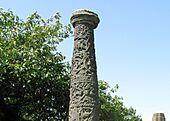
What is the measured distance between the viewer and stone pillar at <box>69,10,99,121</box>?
5.73 meters

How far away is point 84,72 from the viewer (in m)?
6.00

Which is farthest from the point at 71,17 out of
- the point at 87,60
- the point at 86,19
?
the point at 87,60

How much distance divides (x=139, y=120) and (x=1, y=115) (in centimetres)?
2571

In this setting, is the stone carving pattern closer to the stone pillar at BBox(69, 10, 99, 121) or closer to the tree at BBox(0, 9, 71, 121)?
the stone pillar at BBox(69, 10, 99, 121)

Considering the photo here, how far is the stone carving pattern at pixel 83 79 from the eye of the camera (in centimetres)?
572

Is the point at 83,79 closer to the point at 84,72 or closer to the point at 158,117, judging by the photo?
the point at 84,72

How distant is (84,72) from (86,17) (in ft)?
4.00

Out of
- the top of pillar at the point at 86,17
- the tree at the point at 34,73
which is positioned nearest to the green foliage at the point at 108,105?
the tree at the point at 34,73

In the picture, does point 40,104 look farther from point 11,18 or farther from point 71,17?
point 71,17

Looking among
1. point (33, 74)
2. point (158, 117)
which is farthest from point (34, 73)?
point (158, 117)

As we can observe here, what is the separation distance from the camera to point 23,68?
12523 millimetres

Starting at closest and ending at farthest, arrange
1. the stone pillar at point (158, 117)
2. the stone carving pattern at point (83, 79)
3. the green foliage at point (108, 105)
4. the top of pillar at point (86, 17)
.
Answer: the stone carving pattern at point (83, 79) → the top of pillar at point (86, 17) → the stone pillar at point (158, 117) → the green foliage at point (108, 105)

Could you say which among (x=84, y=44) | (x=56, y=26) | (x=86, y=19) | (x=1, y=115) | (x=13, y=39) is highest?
(x=56, y=26)

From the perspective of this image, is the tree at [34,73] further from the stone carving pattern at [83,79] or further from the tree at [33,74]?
the stone carving pattern at [83,79]
